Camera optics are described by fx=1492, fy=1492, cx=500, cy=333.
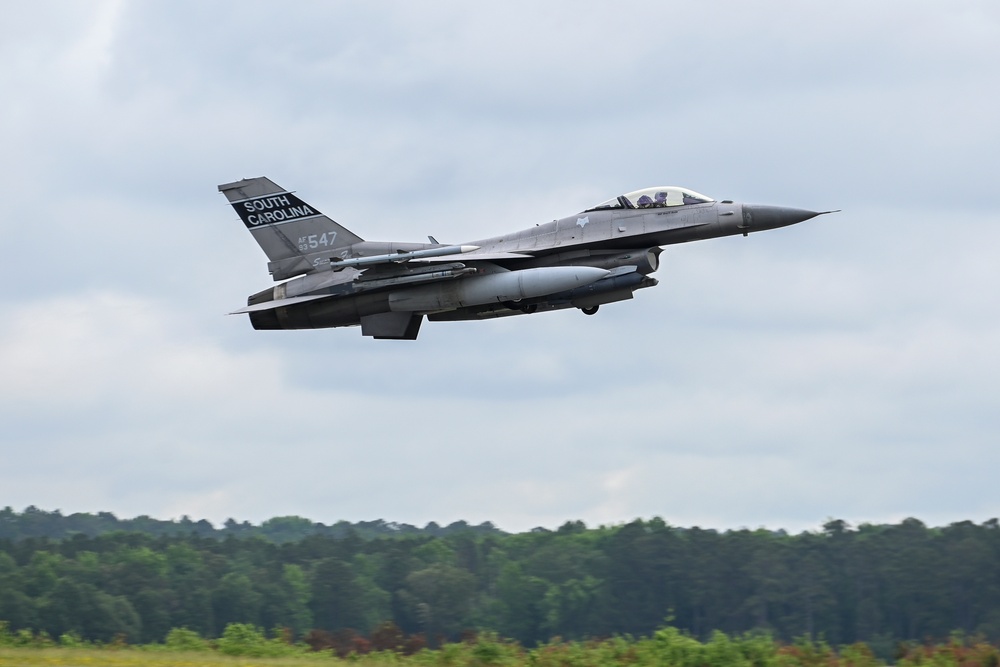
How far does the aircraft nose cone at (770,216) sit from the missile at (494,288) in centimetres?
299

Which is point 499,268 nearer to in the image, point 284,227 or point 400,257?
point 400,257

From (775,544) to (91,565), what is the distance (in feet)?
108

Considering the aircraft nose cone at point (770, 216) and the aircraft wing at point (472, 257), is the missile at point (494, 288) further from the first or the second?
the aircraft nose cone at point (770, 216)

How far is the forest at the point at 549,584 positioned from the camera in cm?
6378

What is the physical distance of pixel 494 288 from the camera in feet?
95.3

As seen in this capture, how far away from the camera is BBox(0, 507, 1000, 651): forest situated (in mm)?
63781

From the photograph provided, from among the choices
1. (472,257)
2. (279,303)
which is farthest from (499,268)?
(279,303)

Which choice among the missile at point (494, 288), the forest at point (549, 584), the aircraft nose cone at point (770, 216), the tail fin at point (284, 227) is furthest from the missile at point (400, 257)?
the forest at point (549, 584)

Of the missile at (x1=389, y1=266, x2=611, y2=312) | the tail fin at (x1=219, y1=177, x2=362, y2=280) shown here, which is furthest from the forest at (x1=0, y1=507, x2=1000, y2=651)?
the missile at (x1=389, y1=266, x2=611, y2=312)

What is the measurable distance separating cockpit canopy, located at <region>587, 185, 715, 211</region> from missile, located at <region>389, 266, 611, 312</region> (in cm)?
176

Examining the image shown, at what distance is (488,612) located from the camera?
217 ft

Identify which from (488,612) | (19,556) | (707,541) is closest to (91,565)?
(19,556)

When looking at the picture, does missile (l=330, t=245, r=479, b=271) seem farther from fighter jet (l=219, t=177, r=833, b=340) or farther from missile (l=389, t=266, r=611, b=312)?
missile (l=389, t=266, r=611, b=312)

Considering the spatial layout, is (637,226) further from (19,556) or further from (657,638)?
(19,556)
